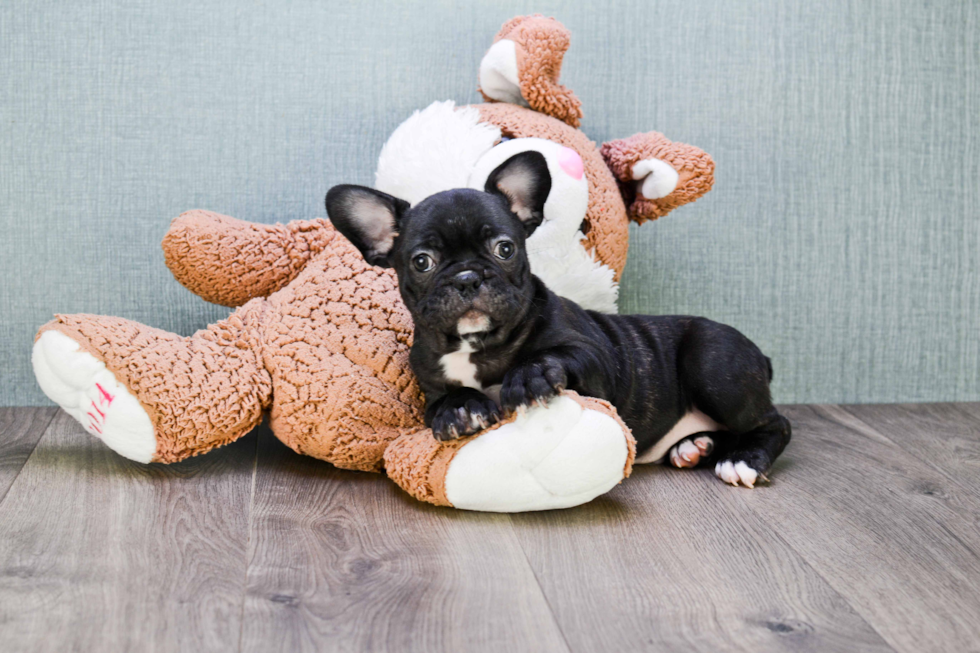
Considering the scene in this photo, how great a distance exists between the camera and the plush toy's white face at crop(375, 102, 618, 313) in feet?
6.62

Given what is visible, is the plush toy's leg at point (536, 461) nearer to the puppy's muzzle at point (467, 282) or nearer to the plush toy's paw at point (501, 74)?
the puppy's muzzle at point (467, 282)

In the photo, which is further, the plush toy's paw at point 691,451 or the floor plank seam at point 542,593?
the plush toy's paw at point 691,451

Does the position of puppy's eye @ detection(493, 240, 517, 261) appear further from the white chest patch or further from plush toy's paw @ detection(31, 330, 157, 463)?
plush toy's paw @ detection(31, 330, 157, 463)

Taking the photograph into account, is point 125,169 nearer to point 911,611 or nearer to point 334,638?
point 334,638

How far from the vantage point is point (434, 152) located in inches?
80.6

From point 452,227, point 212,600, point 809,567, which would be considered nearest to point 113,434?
point 212,600

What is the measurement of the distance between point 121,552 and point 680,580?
920 millimetres

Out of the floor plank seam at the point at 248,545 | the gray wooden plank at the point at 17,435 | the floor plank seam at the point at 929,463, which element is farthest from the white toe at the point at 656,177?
the gray wooden plank at the point at 17,435

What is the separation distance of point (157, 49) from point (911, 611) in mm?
2179

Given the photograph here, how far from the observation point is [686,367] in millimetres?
2082

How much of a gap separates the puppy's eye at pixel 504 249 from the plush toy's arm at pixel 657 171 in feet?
2.05

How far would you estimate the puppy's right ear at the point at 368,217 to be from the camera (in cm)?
176

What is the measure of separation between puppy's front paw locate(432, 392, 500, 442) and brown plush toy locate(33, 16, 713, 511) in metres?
0.03

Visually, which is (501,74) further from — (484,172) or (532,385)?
(532,385)
